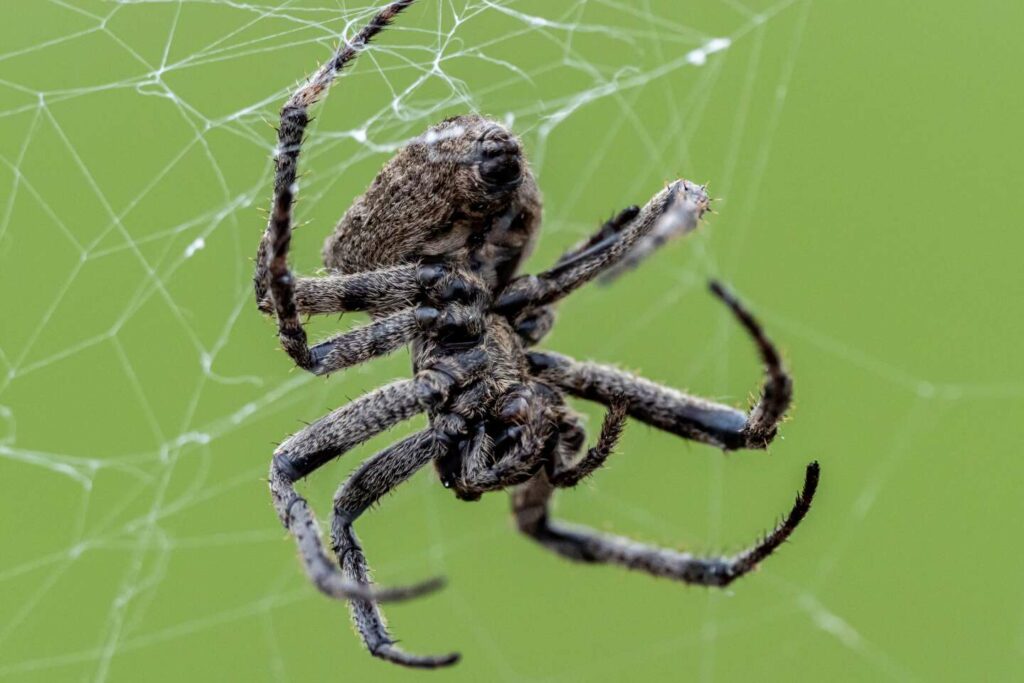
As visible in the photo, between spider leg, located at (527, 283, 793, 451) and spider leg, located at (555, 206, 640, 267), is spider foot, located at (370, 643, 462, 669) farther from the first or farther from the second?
spider leg, located at (555, 206, 640, 267)

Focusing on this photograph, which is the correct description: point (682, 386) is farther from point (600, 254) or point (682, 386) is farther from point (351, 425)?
point (351, 425)

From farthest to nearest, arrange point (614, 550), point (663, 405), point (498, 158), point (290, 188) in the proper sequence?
point (614, 550) < point (663, 405) < point (498, 158) < point (290, 188)

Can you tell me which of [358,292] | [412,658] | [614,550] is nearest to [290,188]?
[358,292]

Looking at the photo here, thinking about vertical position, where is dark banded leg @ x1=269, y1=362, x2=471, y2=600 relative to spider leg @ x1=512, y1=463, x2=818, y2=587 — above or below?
above

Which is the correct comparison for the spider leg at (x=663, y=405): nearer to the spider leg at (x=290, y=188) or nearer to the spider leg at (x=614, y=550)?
the spider leg at (x=614, y=550)

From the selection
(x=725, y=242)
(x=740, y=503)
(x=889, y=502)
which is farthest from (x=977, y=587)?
(x=725, y=242)

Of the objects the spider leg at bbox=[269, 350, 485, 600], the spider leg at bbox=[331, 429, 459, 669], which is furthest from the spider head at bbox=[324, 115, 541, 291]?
the spider leg at bbox=[331, 429, 459, 669]
